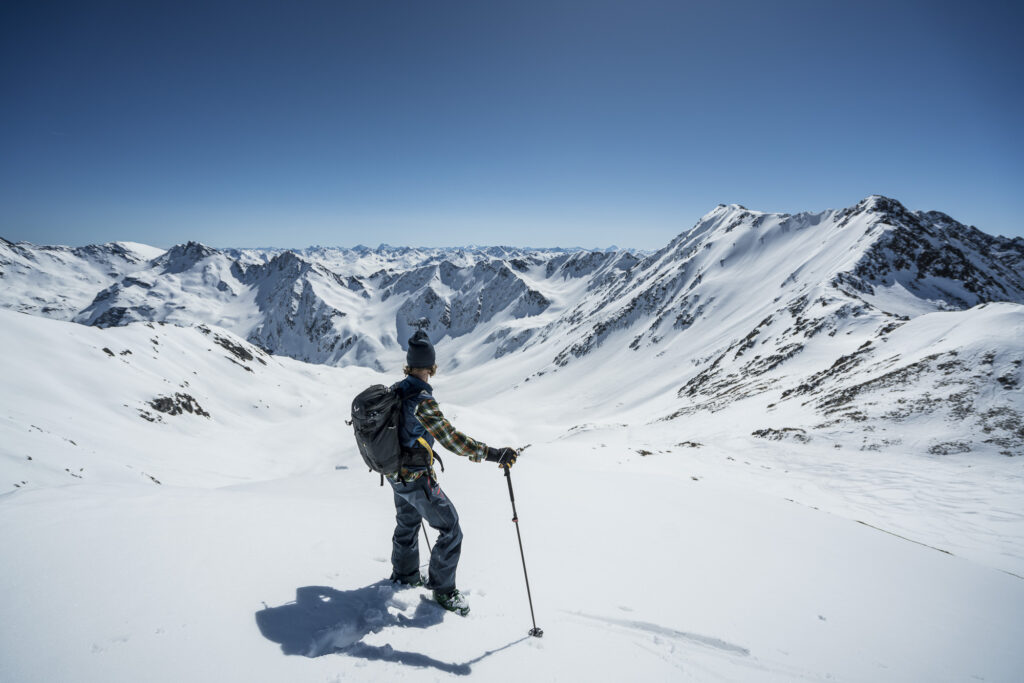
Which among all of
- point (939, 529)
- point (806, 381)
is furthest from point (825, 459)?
point (806, 381)

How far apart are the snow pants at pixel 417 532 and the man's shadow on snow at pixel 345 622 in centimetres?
34

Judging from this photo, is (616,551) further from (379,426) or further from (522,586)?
(379,426)

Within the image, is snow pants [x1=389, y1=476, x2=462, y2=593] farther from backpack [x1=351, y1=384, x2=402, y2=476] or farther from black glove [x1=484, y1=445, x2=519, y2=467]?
black glove [x1=484, y1=445, x2=519, y2=467]

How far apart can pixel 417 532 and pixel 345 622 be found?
47.8 inches

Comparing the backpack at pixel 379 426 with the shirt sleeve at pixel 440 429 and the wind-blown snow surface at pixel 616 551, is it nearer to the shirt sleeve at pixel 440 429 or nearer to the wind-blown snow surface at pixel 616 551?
the shirt sleeve at pixel 440 429

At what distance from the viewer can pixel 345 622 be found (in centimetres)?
449

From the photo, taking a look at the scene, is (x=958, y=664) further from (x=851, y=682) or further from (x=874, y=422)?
(x=874, y=422)

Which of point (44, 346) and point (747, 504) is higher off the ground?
point (44, 346)

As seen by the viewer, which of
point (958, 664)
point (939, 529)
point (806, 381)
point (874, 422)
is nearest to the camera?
point (958, 664)

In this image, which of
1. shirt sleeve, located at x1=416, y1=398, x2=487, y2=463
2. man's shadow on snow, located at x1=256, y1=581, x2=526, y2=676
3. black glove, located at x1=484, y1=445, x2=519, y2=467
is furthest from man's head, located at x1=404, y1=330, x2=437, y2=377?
man's shadow on snow, located at x1=256, y1=581, x2=526, y2=676

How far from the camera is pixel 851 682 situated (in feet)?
16.3

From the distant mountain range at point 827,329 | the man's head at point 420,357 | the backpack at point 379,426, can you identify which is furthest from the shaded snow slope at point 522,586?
the distant mountain range at point 827,329

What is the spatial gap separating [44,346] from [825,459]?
7809 centimetres

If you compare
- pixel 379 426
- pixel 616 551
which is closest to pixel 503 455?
pixel 379 426
